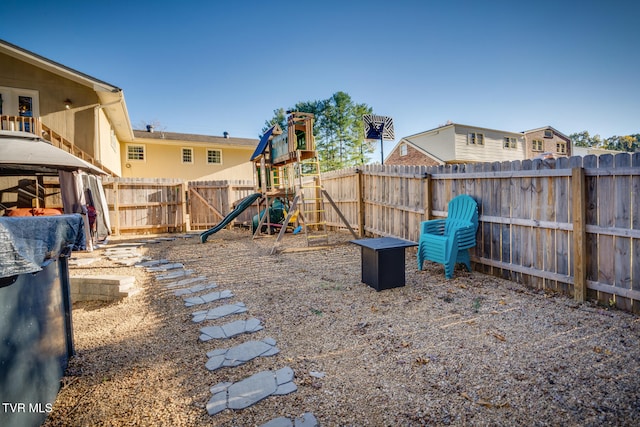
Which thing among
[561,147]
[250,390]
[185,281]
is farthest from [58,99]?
[561,147]

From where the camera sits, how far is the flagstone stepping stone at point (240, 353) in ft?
8.51

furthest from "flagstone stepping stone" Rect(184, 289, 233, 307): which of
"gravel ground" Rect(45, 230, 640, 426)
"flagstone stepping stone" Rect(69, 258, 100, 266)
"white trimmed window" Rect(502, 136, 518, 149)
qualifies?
"white trimmed window" Rect(502, 136, 518, 149)

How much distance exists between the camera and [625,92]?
17484 mm

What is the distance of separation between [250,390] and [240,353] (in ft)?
1.95

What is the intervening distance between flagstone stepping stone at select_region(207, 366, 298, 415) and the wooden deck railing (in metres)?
11.3

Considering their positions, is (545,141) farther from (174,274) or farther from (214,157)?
(174,274)

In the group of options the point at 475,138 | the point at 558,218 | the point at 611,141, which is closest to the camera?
the point at 558,218

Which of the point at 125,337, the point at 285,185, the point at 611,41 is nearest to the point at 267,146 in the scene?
the point at 285,185

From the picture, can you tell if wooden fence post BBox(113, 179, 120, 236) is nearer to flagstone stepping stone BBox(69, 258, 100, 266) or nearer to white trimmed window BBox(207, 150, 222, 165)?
flagstone stepping stone BBox(69, 258, 100, 266)

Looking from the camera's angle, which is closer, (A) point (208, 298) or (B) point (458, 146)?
(A) point (208, 298)

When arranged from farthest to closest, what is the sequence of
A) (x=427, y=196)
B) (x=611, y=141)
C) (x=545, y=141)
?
1. (x=611, y=141)
2. (x=545, y=141)
3. (x=427, y=196)

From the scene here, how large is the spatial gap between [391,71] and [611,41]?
8.36 metres

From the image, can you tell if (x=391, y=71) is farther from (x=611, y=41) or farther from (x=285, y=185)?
(x=285, y=185)

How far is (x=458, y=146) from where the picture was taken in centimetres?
2103
